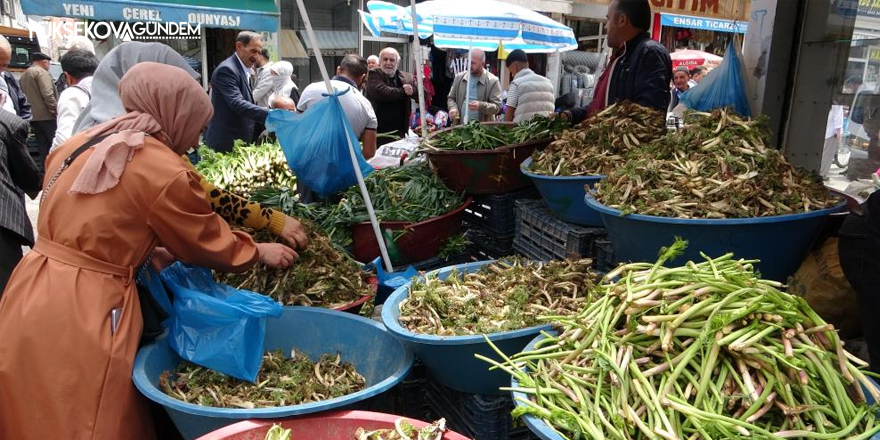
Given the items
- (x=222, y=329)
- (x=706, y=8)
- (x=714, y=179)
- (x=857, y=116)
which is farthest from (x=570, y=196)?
(x=706, y=8)

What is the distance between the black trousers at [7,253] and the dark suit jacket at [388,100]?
5.08 meters

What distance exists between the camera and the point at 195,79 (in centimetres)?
264

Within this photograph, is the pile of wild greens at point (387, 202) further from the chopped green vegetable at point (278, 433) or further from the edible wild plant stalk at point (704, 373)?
the edible wild plant stalk at point (704, 373)

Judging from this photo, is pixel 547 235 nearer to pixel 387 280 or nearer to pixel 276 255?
pixel 387 280

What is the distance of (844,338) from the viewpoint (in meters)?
2.45

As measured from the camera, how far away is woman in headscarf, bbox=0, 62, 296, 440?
221 cm

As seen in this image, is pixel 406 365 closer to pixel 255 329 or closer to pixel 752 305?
pixel 255 329

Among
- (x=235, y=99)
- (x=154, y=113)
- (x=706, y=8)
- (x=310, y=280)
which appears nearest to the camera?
(x=154, y=113)

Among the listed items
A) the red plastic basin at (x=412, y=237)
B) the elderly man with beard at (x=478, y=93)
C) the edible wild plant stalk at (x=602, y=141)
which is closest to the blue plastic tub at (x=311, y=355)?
the red plastic basin at (x=412, y=237)

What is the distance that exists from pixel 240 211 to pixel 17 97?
6.89 m

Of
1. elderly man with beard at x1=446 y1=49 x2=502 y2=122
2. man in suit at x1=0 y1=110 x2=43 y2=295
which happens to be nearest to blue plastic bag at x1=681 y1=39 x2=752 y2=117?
man in suit at x1=0 y1=110 x2=43 y2=295

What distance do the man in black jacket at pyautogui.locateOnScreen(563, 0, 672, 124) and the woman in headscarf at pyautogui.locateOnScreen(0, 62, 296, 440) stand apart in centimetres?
254

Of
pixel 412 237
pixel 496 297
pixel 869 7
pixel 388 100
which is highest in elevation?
pixel 869 7

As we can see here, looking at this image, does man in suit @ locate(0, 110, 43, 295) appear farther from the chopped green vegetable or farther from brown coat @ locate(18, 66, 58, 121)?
brown coat @ locate(18, 66, 58, 121)
